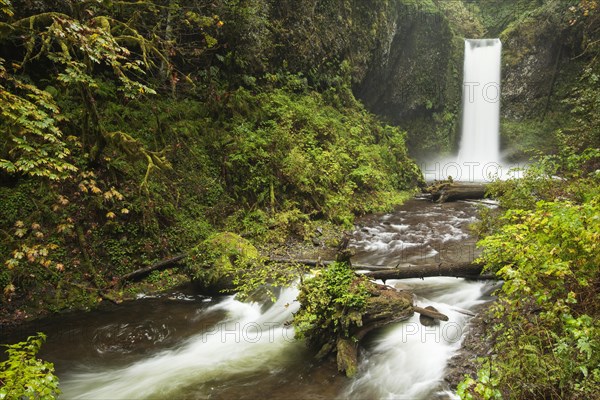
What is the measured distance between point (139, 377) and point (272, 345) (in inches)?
77.3

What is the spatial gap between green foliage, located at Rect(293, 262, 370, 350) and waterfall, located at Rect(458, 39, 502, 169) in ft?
62.6

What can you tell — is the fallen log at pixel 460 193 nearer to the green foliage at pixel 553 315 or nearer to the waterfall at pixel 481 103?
the waterfall at pixel 481 103

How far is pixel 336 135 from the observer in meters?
13.1

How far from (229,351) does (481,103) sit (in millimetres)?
22301

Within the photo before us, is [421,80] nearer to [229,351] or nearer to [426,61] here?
[426,61]

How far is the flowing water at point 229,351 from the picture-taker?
15.0ft

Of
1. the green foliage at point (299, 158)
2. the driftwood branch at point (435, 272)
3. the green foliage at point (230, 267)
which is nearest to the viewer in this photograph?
the driftwood branch at point (435, 272)

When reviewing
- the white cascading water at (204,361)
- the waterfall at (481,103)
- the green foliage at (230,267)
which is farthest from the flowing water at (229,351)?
the waterfall at (481,103)

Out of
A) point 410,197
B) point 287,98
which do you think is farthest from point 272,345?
point 410,197

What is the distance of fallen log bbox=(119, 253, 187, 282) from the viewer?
6.94m

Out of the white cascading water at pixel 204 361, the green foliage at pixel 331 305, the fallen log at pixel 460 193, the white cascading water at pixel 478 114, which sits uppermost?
the white cascading water at pixel 478 114

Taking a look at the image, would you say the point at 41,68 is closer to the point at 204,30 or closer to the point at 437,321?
the point at 204,30

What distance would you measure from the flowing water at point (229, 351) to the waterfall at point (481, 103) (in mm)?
17327

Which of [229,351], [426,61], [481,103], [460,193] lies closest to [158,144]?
[229,351]
